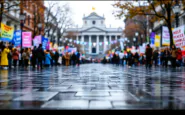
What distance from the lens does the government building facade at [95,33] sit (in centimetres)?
14688

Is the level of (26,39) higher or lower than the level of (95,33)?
lower

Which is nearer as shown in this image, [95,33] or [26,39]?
[26,39]

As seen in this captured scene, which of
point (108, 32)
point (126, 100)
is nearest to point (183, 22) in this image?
point (126, 100)

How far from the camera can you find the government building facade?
147 metres

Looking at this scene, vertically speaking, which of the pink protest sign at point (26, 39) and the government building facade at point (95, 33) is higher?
the government building facade at point (95, 33)

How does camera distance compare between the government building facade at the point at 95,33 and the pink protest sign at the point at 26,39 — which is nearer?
the pink protest sign at the point at 26,39

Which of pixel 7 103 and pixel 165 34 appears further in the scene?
pixel 165 34

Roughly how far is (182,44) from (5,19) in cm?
3024

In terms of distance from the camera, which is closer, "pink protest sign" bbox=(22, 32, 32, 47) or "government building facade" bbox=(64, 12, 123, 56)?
"pink protest sign" bbox=(22, 32, 32, 47)

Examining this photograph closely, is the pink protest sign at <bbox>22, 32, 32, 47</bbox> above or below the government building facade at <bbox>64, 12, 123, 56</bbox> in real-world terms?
below

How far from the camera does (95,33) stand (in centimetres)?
14825
